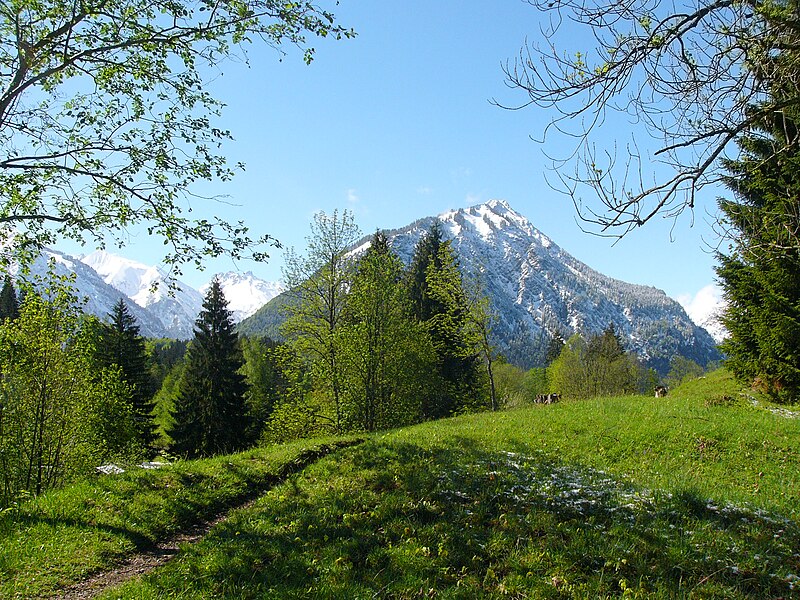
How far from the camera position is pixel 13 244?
10.2 m

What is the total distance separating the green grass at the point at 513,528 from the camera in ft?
20.8

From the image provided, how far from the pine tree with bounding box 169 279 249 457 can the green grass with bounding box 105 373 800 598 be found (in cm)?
2926

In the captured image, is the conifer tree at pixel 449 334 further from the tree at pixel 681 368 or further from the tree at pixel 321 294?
the tree at pixel 681 368

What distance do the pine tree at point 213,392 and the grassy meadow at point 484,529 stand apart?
27.9 m

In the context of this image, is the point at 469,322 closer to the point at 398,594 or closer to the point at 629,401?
the point at 629,401

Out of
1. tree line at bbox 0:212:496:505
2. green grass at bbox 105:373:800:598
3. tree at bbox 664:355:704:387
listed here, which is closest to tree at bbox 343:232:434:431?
tree line at bbox 0:212:496:505

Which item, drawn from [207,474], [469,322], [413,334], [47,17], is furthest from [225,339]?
[47,17]

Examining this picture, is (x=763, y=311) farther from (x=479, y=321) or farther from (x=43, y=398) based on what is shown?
(x=43, y=398)

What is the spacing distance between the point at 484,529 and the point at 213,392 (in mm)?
36144

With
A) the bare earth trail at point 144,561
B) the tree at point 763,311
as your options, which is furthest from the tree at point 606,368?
the bare earth trail at point 144,561

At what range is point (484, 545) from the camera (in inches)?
289

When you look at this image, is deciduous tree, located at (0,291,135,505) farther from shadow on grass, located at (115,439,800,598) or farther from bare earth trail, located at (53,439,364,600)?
shadow on grass, located at (115,439,800,598)

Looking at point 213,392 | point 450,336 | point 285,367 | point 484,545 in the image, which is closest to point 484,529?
point 484,545

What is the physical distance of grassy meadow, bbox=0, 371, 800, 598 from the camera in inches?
251
